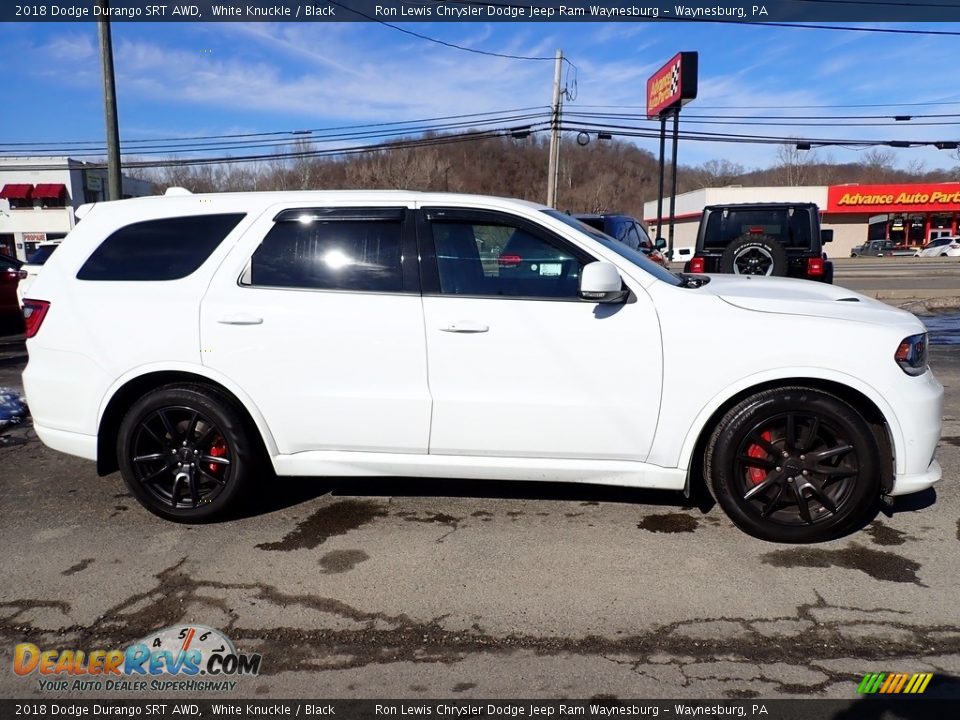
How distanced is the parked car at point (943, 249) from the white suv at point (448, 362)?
50.4 meters

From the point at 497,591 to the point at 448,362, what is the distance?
117cm

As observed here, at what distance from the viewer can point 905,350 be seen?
3346 mm

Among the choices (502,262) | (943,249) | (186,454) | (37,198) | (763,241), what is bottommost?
(186,454)

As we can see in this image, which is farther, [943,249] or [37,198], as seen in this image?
[37,198]

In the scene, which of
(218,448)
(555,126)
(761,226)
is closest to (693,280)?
(218,448)

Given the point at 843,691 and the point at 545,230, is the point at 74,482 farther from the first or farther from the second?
the point at 843,691

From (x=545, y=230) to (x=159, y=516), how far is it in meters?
2.78

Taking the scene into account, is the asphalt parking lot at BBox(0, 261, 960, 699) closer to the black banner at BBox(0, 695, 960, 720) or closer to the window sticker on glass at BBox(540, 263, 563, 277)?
the black banner at BBox(0, 695, 960, 720)

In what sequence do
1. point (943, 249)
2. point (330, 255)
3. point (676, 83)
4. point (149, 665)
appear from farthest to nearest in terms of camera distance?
point (943, 249), point (676, 83), point (330, 255), point (149, 665)

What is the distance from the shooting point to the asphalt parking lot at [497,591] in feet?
8.45

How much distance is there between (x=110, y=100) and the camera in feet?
43.8

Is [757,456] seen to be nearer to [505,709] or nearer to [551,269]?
[551,269]

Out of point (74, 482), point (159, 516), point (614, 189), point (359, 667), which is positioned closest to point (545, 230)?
point (359, 667)

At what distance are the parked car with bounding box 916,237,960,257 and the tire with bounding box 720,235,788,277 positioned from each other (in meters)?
44.0
